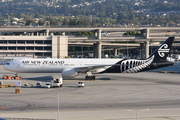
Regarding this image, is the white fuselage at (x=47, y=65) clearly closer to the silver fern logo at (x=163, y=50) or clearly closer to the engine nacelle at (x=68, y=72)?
the engine nacelle at (x=68, y=72)

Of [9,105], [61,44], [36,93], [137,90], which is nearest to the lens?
[9,105]

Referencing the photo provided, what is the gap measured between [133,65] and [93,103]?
27.7m

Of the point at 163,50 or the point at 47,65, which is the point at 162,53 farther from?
the point at 47,65

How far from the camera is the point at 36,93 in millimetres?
47750

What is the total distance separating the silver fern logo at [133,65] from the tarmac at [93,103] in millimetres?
11428

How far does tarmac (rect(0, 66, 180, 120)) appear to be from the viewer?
109ft

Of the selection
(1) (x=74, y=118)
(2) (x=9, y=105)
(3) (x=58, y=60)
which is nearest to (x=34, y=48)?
(3) (x=58, y=60)

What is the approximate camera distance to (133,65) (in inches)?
2574

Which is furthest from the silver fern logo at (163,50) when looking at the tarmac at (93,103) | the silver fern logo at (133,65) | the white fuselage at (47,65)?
the tarmac at (93,103)

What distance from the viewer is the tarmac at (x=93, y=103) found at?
109 feet

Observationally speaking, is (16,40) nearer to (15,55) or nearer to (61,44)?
(15,55)

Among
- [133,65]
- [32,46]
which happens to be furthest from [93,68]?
[32,46]

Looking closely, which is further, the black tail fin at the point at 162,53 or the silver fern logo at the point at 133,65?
the black tail fin at the point at 162,53

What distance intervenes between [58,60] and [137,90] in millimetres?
21985
